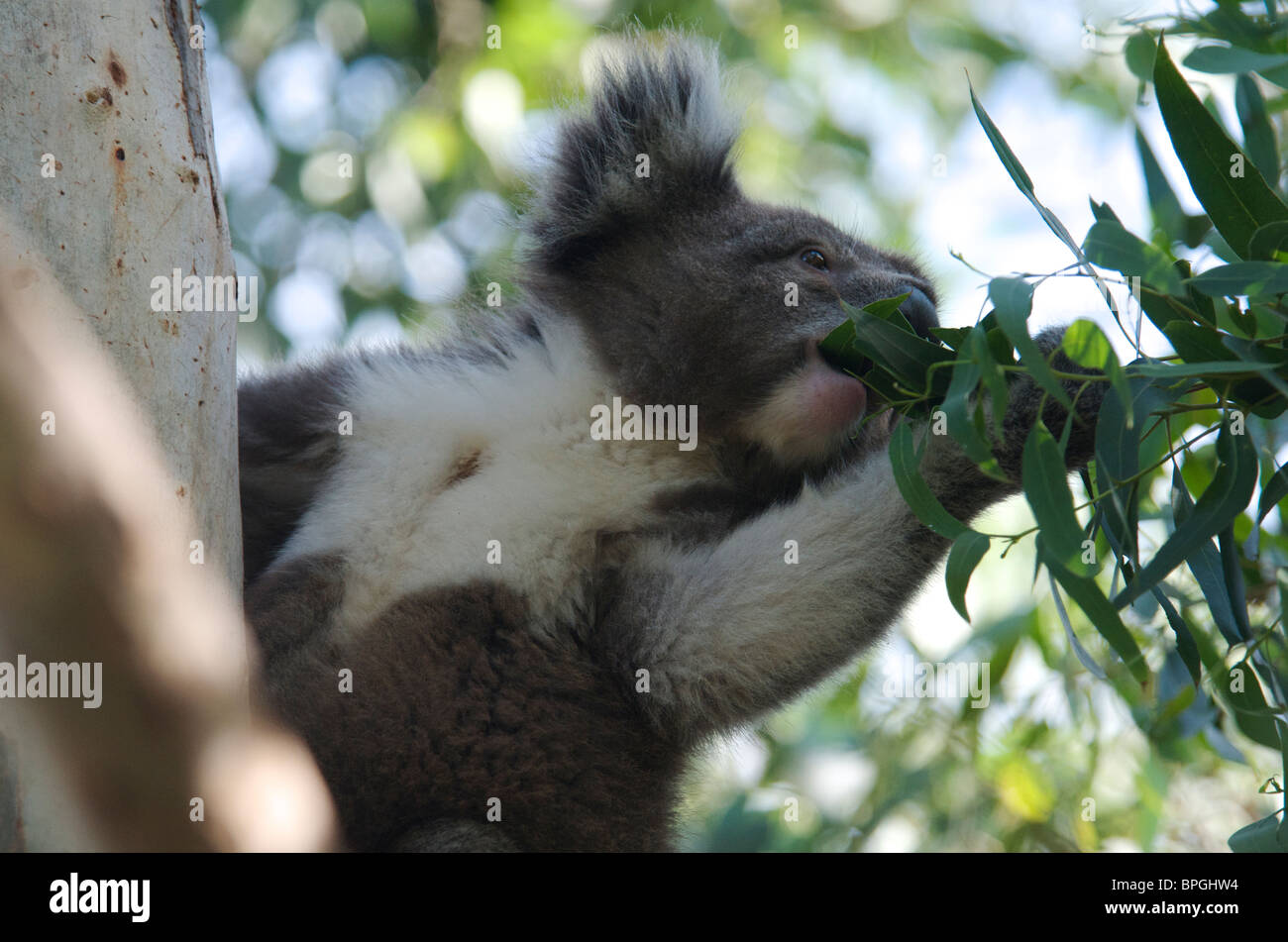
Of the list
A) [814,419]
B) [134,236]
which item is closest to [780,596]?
[814,419]

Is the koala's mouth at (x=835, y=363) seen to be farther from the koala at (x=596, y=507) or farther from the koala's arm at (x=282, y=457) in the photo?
the koala's arm at (x=282, y=457)

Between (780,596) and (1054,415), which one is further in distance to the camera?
(780,596)

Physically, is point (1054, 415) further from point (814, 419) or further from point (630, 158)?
point (630, 158)

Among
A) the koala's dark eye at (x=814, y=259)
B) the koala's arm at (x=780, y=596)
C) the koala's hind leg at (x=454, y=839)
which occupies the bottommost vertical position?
the koala's hind leg at (x=454, y=839)

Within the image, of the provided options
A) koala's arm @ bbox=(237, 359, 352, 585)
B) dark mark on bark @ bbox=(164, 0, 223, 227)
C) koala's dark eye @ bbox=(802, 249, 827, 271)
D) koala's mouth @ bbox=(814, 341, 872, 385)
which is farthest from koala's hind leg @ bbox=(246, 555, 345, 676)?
koala's dark eye @ bbox=(802, 249, 827, 271)

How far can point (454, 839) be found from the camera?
2.25 metres

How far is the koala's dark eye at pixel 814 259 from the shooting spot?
9.65ft

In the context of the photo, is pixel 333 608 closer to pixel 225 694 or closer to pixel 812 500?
pixel 225 694

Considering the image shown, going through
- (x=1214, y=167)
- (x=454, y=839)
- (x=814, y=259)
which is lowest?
(x=454, y=839)

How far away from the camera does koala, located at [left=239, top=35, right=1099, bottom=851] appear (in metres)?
2.33

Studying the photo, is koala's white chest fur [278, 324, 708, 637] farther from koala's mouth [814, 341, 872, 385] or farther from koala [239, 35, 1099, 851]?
koala's mouth [814, 341, 872, 385]

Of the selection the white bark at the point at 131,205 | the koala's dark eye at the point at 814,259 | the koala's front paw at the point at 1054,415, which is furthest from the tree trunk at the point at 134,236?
the koala's dark eye at the point at 814,259

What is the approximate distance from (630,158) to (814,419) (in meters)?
0.95

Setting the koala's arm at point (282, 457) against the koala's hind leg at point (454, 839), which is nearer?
the koala's hind leg at point (454, 839)
